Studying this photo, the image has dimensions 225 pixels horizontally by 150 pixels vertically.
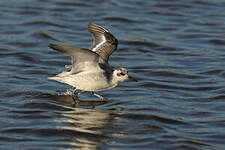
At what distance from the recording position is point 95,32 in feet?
37.1

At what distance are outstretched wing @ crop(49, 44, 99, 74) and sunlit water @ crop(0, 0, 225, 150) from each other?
2.64 ft

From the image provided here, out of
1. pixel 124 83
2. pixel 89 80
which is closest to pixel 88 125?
pixel 89 80

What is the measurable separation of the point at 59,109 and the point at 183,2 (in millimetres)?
11587

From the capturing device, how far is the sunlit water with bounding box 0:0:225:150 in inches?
349

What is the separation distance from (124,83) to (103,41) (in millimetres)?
1518

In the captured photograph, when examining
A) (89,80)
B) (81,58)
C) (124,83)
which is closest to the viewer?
(81,58)

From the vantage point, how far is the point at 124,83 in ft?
40.9

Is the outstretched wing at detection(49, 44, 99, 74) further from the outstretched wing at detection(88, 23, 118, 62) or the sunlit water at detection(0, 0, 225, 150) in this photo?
the outstretched wing at detection(88, 23, 118, 62)

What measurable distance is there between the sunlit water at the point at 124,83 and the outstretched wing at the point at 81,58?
2.64ft

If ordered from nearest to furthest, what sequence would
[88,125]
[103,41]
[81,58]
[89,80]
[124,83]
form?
[88,125]
[81,58]
[89,80]
[103,41]
[124,83]

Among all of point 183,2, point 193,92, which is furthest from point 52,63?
point 183,2

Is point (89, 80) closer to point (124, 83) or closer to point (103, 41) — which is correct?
point (103, 41)

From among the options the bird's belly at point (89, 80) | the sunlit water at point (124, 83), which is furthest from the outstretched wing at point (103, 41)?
the sunlit water at point (124, 83)

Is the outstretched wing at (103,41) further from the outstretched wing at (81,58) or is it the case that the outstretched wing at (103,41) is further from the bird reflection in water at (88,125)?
the bird reflection in water at (88,125)
